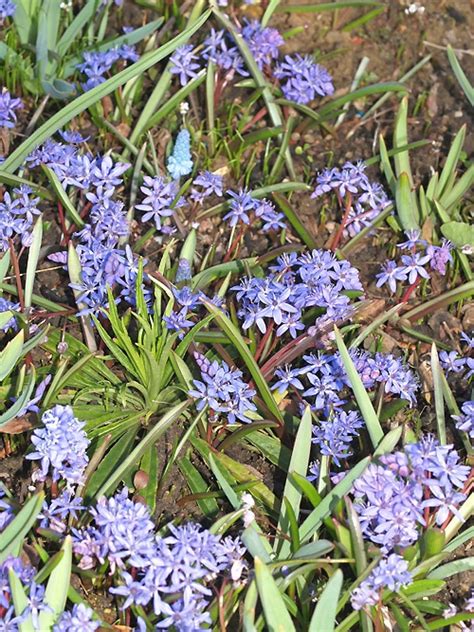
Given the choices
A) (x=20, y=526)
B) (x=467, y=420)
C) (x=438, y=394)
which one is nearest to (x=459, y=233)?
(x=438, y=394)

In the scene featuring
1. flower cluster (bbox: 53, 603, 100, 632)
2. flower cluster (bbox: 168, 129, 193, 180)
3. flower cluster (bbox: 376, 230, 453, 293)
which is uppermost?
flower cluster (bbox: 168, 129, 193, 180)

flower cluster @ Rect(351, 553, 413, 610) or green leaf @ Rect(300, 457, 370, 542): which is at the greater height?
green leaf @ Rect(300, 457, 370, 542)

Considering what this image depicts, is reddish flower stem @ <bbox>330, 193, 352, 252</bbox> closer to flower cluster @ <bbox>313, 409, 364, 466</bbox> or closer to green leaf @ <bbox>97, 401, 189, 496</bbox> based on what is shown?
flower cluster @ <bbox>313, 409, 364, 466</bbox>

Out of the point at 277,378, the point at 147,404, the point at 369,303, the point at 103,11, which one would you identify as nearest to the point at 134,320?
the point at 147,404

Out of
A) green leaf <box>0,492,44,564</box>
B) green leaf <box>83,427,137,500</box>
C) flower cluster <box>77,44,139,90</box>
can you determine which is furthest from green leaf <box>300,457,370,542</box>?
flower cluster <box>77,44,139,90</box>

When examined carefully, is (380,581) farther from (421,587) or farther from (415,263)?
(415,263)

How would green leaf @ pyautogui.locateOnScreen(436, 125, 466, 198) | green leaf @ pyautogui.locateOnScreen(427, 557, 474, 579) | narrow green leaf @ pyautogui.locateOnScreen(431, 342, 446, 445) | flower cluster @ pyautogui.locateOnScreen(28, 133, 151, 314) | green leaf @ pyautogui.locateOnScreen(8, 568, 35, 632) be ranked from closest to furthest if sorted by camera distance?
1. green leaf @ pyautogui.locateOnScreen(8, 568, 35, 632)
2. green leaf @ pyautogui.locateOnScreen(427, 557, 474, 579)
3. narrow green leaf @ pyautogui.locateOnScreen(431, 342, 446, 445)
4. flower cluster @ pyautogui.locateOnScreen(28, 133, 151, 314)
5. green leaf @ pyautogui.locateOnScreen(436, 125, 466, 198)

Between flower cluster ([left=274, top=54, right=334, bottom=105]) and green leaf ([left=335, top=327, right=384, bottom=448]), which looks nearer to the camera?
green leaf ([left=335, top=327, right=384, bottom=448])
